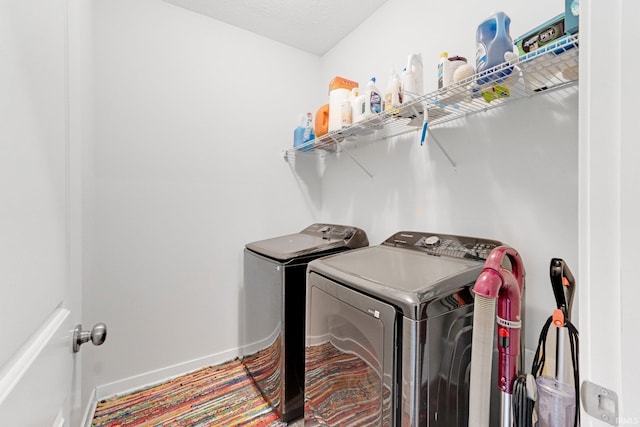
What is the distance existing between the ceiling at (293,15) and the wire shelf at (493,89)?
3.29 feet

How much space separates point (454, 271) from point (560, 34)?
2.94 ft

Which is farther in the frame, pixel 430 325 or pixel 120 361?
pixel 120 361

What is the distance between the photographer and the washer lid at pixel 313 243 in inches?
68.8

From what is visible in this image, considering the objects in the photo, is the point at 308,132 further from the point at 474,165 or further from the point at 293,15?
the point at 474,165

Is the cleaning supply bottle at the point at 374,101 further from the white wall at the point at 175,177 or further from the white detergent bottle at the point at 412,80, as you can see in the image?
the white wall at the point at 175,177

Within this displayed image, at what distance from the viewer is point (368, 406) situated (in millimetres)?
1085

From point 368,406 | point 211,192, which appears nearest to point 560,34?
point 368,406

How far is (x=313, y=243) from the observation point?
197 centimetres

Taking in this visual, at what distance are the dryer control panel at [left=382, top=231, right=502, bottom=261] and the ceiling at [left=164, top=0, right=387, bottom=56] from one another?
5.61 ft

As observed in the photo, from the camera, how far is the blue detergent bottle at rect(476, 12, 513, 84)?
3.42 feet

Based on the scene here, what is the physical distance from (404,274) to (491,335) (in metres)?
0.37

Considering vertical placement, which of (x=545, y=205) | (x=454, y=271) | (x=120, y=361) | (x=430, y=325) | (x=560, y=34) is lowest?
(x=120, y=361)

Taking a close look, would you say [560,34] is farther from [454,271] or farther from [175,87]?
[175,87]

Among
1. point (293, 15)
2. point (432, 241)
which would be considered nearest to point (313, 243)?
point (432, 241)
